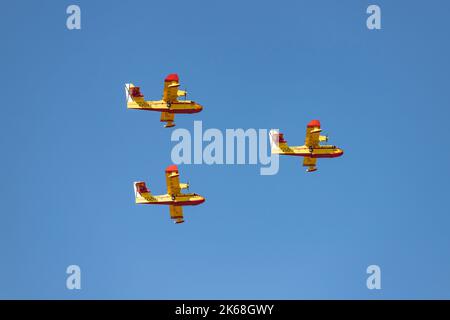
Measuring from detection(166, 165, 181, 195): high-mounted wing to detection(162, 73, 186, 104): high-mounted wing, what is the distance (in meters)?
8.30

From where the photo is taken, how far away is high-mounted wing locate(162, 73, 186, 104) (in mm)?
139875

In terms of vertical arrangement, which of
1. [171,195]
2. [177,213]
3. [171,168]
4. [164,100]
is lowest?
[177,213]

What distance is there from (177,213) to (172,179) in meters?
5.46

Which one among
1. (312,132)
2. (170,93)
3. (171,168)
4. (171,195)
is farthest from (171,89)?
(312,132)

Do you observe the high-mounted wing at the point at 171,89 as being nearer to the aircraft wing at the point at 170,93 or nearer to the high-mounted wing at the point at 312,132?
the aircraft wing at the point at 170,93

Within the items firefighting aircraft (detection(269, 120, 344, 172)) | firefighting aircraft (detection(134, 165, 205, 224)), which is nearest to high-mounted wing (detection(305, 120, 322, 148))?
firefighting aircraft (detection(269, 120, 344, 172))

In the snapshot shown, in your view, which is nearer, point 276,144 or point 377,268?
point 377,268

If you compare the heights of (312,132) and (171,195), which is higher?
(312,132)

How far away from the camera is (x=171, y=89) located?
140750mm

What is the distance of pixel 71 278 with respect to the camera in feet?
429

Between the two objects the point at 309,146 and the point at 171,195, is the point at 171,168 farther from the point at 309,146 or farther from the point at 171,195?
the point at 309,146
